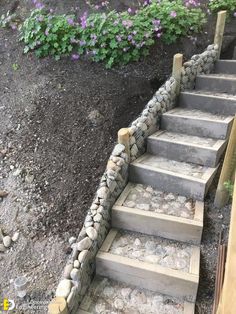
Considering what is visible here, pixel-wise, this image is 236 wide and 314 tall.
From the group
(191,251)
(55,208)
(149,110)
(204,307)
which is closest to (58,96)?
(149,110)

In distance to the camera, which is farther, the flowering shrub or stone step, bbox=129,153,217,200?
the flowering shrub

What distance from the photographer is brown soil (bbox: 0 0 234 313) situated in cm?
314

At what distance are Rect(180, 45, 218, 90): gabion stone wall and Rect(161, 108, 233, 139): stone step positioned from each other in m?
0.53

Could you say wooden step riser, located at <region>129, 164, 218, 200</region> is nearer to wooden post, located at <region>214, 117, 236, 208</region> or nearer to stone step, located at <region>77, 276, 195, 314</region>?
wooden post, located at <region>214, 117, 236, 208</region>

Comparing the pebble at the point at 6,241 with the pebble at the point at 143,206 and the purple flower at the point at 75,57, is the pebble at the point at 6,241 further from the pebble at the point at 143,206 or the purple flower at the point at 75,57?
the purple flower at the point at 75,57

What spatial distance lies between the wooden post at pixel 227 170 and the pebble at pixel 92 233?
133 centimetres

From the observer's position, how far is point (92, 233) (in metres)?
2.82

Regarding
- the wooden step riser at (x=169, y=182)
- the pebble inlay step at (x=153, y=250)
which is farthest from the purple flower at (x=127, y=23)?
the pebble inlay step at (x=153, y=250)

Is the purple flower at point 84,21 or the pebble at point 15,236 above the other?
the purple flower at point 84,21

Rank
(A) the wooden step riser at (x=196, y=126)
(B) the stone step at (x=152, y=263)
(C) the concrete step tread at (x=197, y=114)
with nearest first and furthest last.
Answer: (B) the stone step at (x=152, y=263) < (A) the wooden step riser at (x=196, y=126) < (C) the concrete step tread at (x=197, y=114)

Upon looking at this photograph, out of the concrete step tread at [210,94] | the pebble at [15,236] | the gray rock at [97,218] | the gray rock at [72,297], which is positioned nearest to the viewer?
the gray rock at [72,297]

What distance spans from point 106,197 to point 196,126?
1.61 meters

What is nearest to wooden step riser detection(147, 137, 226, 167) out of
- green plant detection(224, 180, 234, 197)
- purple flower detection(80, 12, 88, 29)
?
green plant detection(224, 180, 234, 197)

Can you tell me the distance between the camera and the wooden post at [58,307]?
92.2 inches
